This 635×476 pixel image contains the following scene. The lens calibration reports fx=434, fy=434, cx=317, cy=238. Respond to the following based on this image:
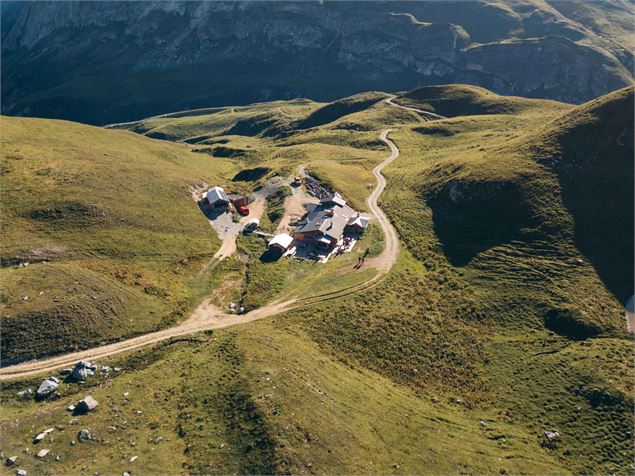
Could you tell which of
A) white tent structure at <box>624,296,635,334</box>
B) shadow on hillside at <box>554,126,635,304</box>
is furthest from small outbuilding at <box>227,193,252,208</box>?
white tent structure at <box>624,296,635,334</box>

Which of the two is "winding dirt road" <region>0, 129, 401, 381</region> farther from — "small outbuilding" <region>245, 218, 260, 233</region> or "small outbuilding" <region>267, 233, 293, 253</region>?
"small outbuilding" <region>245, 218, 260, 233</region>

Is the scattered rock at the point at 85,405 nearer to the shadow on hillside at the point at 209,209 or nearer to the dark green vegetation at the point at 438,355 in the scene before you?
the dark green vegetation at the point at 438,355

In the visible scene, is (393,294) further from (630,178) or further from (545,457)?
(630,178)

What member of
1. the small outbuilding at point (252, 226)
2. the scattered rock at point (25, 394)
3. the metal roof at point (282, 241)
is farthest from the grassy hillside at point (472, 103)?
the scattered rock at point (25, 394)

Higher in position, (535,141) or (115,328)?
(535,141)

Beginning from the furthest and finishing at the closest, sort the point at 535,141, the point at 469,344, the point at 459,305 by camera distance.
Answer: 1. the point at 535,141
2. the point at 459,305
3. the point at 469,344

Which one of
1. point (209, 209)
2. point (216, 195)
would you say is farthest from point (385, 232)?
point (209, 209)

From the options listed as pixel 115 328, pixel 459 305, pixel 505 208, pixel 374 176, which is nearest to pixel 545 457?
pixel 459 305
